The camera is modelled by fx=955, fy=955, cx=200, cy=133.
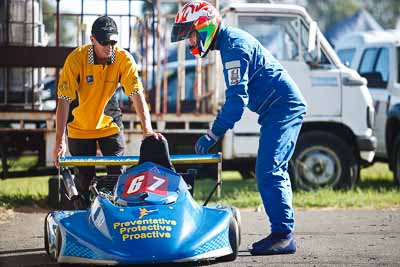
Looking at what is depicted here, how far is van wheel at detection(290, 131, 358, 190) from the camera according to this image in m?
13.4

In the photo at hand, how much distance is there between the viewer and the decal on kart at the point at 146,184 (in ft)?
24.4

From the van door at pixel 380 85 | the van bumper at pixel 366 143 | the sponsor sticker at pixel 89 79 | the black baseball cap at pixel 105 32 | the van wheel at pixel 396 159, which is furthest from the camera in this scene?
the van door at pixel 380 85

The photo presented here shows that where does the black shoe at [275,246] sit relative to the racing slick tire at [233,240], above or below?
below

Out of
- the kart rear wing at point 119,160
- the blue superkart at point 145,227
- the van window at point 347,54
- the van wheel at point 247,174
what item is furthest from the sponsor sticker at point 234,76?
the van window at point 347,54

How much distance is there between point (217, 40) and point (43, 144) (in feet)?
16.1

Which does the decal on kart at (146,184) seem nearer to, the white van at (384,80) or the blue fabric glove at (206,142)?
the blue fabric glove at (206,142)

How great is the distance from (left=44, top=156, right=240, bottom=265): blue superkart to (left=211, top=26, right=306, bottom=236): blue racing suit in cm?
53

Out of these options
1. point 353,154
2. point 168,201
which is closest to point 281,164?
point 168,201

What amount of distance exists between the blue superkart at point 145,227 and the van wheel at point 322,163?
18.6ft

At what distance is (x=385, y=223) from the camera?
10625mm

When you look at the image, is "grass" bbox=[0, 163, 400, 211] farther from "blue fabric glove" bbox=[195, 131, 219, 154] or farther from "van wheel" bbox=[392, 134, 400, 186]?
"blue fabric glove" bbox=[195, 131, 219, 154]

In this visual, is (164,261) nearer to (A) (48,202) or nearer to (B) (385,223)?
(B) (385,223)

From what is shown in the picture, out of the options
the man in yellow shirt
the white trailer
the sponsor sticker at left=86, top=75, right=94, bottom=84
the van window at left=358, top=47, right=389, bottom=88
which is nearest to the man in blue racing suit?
the man in yellow shirt

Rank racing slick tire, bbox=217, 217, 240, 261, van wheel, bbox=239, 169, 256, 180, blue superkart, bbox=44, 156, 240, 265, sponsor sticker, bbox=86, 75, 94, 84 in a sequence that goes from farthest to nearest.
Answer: van wheel, bbox=239, 169, 256, 180 → sponsor sticker, bbox=86, 75, 94, 84 → racing slick tire, bbox=217, 217, 240, 261 → blue superkart, bbox=44, 156, 240, 265
